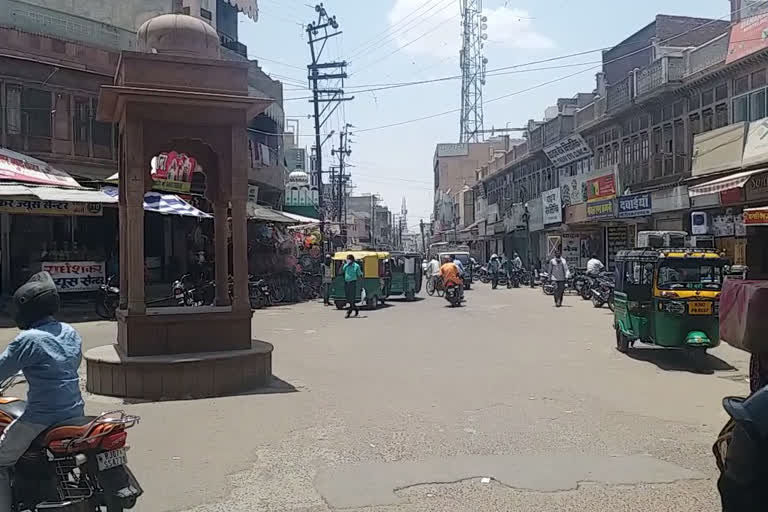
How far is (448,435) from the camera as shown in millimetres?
7504

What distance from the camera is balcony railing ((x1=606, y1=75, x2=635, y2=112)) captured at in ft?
97.5

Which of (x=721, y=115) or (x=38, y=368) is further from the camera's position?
(x=721, y=115)

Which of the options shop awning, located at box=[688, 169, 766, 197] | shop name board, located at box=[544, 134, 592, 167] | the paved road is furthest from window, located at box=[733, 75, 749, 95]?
shop awning, located at box=[688, 169, 766, 197]

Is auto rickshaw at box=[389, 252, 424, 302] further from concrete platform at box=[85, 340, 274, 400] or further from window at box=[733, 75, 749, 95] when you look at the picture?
A: concrete platform at box=[85, 340, 274, 400]

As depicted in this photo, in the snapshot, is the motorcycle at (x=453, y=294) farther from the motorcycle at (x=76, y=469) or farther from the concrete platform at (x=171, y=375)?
the motorcycle at (x=76, y=469)

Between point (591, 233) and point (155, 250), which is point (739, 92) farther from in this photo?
point (155, 250)

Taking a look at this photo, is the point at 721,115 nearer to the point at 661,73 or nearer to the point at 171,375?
the point at 661,73

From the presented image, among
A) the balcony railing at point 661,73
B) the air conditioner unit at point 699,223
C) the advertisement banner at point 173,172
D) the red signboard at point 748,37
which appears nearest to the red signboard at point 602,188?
the balcony railing at point 661,73

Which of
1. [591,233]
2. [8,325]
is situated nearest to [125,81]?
[8,325]

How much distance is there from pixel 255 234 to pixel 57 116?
878 cm

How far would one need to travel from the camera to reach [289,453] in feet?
22.6

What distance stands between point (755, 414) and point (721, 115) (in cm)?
2359

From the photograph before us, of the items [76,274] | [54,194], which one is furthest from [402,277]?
[54,194]

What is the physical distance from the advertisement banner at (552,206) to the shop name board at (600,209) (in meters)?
5.34
